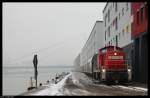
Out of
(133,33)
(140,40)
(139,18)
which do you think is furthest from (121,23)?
(140,40)

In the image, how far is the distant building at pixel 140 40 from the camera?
3644 cm

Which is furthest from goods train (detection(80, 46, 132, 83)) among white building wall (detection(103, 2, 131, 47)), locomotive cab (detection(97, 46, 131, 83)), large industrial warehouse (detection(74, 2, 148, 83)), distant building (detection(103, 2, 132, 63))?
white building wall (detection(103, 2, 131, 47))

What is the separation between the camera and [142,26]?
37281 millimetres

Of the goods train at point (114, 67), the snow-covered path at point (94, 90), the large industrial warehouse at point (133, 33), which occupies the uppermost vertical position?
the large industrial warehouse at point (133, 33)

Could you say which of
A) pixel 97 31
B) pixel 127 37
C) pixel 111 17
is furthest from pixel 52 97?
pixel 97 31

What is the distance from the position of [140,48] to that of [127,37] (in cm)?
881

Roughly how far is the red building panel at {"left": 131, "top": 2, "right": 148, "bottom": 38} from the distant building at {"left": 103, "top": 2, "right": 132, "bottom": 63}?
288 centimetres

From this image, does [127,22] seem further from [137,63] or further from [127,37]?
[137,63]

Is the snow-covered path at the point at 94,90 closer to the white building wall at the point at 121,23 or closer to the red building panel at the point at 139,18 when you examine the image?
the red building panel at the point at 139,18

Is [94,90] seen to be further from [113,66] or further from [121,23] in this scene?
[121,23]

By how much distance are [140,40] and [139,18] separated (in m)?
2.42

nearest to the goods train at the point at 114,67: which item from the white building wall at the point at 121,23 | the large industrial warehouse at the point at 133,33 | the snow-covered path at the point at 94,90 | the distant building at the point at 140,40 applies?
the snow-covered path at the point at 94,90

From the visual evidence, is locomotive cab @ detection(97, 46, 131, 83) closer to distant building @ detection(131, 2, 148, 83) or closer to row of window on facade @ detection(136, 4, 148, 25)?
distant building @ detection(131, 2, 148, 83)

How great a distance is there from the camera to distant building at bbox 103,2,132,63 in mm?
46156
